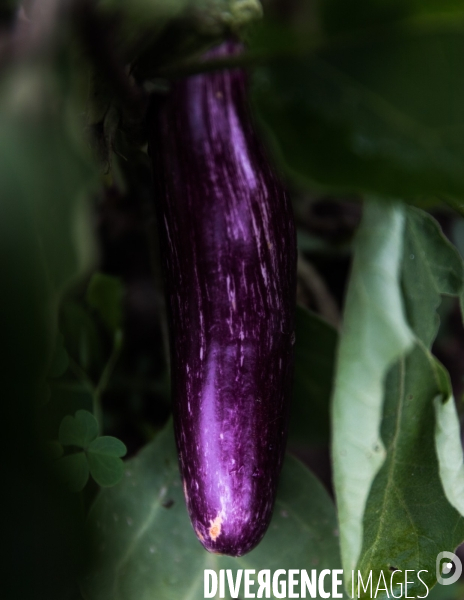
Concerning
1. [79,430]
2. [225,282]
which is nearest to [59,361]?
[79,430]

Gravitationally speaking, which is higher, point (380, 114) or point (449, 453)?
point (380, 114)

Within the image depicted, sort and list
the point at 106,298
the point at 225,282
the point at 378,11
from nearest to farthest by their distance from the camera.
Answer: the point at 378,11 < the point at 225,282 < the point at 106,298

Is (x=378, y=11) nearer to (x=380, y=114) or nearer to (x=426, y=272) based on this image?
(x=380, y=114)

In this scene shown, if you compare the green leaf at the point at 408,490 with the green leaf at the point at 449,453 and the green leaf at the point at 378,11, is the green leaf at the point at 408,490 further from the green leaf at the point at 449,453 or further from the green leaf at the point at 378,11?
the green leaf at the point at 378,11

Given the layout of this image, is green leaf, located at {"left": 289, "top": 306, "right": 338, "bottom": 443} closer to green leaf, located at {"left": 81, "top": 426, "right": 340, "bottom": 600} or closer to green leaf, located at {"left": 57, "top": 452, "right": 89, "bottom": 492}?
green leaf, located at {"left": 81, "top": 426, "right": 340, "bottom": 600}

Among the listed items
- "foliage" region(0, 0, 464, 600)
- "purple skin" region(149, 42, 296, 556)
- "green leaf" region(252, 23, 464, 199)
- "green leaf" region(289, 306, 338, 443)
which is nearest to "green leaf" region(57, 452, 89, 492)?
"foliage" region(0, 0, 464, 600)
